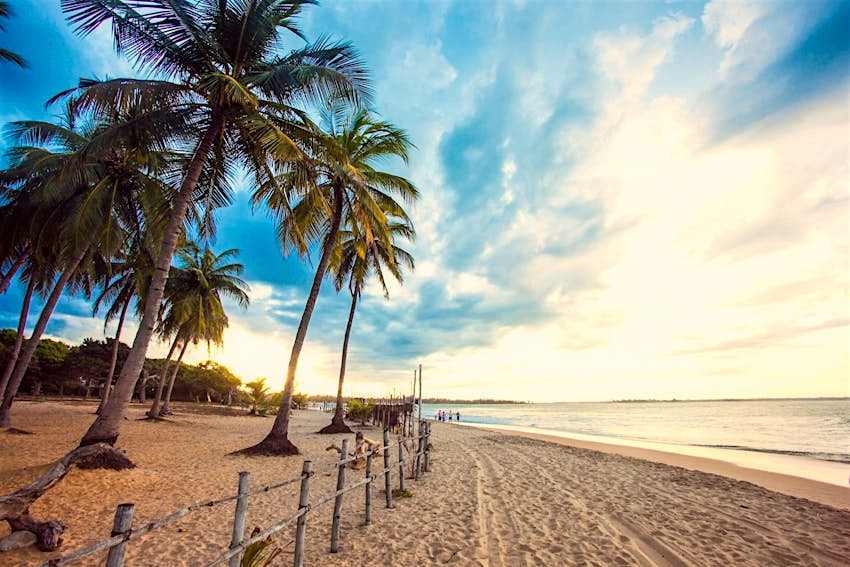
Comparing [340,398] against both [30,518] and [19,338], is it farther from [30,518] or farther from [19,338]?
[30,518]

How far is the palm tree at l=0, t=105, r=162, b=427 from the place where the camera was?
928 centimetres

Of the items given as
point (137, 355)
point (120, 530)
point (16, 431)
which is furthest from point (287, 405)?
point (120, 530)

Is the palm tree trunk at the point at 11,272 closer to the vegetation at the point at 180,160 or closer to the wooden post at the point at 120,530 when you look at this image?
the vegetation at the point at 180,160

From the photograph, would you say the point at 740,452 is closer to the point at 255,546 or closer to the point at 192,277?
the point at 255,546

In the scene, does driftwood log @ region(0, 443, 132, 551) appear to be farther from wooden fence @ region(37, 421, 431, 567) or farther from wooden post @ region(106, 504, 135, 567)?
wooden post @ region(106, 504, 135, 567)

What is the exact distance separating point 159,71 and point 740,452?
954 inches

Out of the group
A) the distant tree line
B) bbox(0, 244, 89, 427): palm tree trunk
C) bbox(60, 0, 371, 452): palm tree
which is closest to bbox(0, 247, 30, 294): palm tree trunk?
bbox(0, 244, 89, 427): palm tree trunk

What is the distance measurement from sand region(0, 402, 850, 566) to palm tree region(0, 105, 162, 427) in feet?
14.6

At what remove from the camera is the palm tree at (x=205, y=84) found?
6.65 m

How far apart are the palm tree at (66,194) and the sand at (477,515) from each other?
445 centimetres

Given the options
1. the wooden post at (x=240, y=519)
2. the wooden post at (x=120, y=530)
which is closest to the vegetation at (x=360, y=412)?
the wooden post at (x=240, y=519)

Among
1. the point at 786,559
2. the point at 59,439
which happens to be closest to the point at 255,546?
the point at 786,559

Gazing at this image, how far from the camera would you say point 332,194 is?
11742 millimetres

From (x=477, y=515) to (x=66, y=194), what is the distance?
13.2 meters
